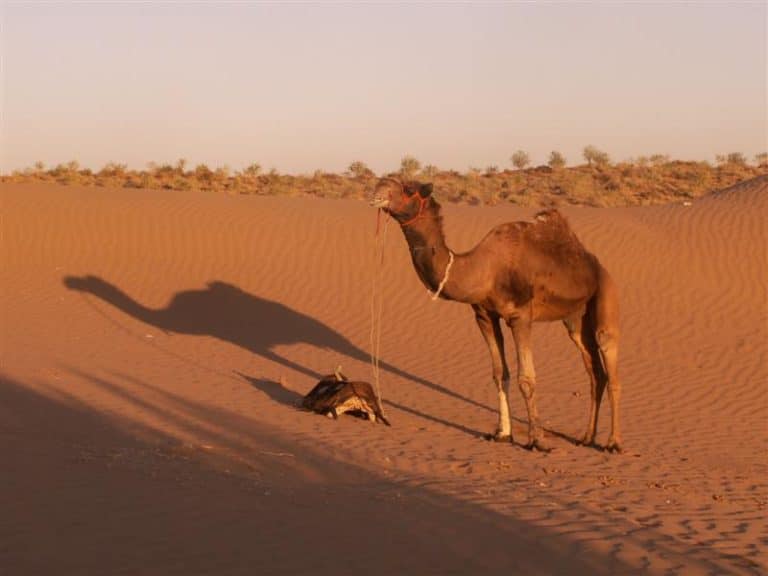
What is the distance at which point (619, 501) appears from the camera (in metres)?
9.39

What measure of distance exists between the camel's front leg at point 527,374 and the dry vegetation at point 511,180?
26446 millimetres

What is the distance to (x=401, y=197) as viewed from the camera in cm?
1133

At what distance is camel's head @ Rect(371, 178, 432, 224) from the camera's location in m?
11.2

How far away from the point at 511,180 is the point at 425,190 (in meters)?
35.1

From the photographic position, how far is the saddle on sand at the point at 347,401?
13.6 m

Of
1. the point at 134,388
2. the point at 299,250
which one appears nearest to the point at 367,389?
the point at 134,388

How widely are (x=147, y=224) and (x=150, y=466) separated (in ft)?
61.1

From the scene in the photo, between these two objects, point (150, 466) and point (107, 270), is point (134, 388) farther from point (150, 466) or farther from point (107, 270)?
point (107, 270)

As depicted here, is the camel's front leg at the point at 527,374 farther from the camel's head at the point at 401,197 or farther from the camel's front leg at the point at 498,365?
the camel's head at the point at 401,197

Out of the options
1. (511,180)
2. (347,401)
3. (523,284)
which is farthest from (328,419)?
(511,180)

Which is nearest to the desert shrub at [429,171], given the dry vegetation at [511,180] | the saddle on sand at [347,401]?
the dry vegetation at [511,180]

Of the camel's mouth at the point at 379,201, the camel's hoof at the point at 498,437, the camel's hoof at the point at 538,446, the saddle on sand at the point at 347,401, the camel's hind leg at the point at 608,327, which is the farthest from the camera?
the saddle on sand at the point at 347,401

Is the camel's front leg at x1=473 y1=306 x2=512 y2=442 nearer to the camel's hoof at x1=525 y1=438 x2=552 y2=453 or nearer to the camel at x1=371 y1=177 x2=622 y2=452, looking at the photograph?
the camel at x1=371 y1=177 x2=622 y2=452

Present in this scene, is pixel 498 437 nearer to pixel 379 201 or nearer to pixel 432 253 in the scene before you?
pixel 432 253
